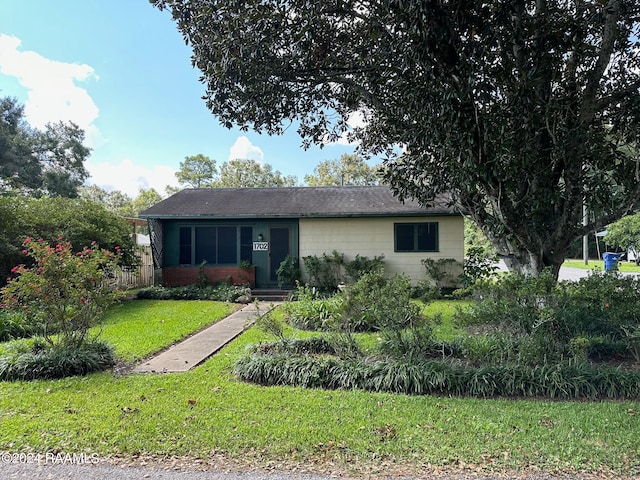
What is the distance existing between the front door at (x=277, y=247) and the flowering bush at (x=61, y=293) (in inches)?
292

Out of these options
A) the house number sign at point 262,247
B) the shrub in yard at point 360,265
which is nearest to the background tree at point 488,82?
the shrub in yard at point 360,265

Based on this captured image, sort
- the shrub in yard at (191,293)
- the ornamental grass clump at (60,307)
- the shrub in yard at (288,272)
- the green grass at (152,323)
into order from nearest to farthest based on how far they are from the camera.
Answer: the ornamental grass clump at (60,307) < the green grass at (152,323) < the shrub in yard at (191,293) < the shrub in yard at (288,272)

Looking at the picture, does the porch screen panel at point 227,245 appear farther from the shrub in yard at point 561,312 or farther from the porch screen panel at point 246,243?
the shrub in yard at point 561,312

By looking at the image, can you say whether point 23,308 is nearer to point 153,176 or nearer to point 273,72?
point 273,72

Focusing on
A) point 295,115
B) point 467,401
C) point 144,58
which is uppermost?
point 144,58

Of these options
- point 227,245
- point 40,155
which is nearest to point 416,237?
point 227,245

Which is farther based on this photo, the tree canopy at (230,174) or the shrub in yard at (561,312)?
the tree canopy at (230,174)

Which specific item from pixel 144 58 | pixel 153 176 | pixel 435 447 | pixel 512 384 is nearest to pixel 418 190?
pixel 512 384

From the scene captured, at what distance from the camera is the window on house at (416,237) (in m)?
12.0

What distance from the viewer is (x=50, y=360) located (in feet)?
16.3

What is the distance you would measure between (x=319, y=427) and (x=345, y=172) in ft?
116

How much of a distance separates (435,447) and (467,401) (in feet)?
3.73

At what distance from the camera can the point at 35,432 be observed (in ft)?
11.0

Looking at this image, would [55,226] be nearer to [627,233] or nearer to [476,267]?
[476,267]
